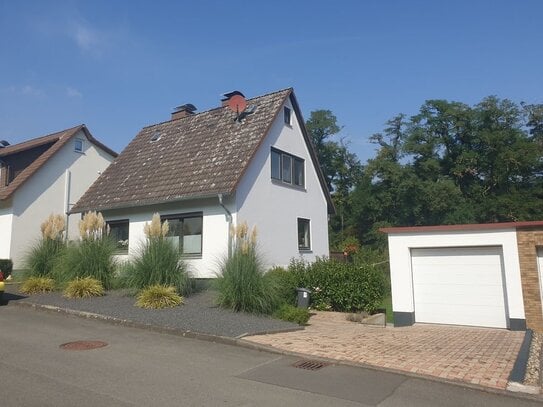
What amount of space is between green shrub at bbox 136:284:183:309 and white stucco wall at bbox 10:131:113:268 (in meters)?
9.02

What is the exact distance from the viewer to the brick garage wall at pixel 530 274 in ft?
38.0

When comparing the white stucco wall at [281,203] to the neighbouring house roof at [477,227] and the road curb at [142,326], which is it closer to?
the neighbouring house roof at [477,227]

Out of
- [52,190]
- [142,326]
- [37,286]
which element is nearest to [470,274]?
[142,326]

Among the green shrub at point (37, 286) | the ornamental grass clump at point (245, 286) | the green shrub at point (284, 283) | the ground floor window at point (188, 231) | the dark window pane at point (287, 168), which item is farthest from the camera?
the dark window pane at point (287, 168)

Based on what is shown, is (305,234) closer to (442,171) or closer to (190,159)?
(190,159)

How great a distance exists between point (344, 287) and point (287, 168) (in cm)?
683

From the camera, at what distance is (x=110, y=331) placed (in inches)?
392

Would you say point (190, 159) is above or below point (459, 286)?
above

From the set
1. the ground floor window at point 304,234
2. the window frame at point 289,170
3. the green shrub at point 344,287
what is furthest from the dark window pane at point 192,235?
the ground floor window at point 304,234

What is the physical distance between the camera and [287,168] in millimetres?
20266

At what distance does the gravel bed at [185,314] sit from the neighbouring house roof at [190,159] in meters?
4.47

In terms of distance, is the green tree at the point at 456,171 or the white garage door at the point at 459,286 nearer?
the white garage door at the point at 459,286

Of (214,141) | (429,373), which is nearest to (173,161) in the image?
(214,141)

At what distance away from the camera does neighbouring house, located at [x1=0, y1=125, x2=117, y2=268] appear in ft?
66.2
